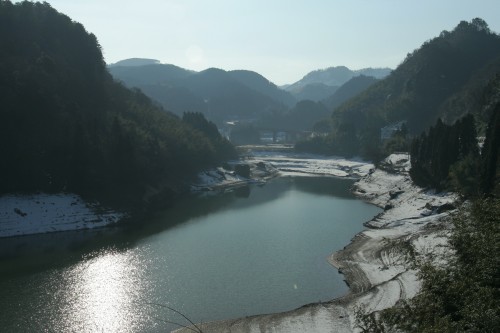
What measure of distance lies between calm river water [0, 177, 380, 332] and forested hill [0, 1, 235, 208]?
12.5 meters

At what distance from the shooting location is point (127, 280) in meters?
49.4

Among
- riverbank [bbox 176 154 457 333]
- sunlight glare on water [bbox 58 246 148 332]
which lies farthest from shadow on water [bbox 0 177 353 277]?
riverbank [bbox 176 154 457 333]

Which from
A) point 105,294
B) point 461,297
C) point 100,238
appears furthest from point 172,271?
point 461,297

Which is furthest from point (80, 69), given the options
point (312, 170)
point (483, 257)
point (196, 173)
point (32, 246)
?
point (483, 257)

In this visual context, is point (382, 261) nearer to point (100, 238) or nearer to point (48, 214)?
point (100, 238)

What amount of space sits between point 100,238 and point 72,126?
27806 millimetres

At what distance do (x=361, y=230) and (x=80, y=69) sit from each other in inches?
3201

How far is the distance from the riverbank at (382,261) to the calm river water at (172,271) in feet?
7.96

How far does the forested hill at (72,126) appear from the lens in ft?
261

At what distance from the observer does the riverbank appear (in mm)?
36844

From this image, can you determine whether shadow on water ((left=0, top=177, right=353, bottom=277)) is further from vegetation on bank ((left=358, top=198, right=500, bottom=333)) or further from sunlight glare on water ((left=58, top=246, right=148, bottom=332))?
vegetation on bank ((left=358, top=198, right=500, bottom=333))

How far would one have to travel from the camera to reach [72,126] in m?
87.6

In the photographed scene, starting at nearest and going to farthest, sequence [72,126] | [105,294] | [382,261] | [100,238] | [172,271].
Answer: [105,294]
[172,271]
[382,261]
[100,238]
[72,126]

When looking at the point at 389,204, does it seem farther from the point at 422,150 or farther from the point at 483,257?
the point at 483,257
